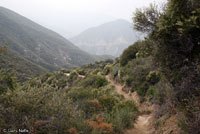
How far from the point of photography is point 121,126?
5262mm

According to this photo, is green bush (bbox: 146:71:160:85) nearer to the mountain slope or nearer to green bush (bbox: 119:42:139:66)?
green bush (bbox: 119:42:139:66)

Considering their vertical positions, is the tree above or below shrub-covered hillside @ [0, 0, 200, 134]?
above

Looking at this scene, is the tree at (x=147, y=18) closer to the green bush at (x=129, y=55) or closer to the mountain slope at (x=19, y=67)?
the green bush at (x=129, y=55)

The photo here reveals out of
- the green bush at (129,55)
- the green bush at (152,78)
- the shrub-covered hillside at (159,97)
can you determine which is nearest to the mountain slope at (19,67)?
the green bush at (129,55)

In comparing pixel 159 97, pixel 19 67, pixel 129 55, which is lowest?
pixel 19 67

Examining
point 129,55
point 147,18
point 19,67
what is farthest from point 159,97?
point 19,67

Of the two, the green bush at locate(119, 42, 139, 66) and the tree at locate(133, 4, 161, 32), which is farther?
the green bush at locate(119, 42, 139, 66)

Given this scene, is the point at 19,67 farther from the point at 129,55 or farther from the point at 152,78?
the point at 152,78

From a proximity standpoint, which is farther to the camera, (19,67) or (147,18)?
(19,67)

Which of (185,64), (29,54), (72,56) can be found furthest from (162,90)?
(72,56)

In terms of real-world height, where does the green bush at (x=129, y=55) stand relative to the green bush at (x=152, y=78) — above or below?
above

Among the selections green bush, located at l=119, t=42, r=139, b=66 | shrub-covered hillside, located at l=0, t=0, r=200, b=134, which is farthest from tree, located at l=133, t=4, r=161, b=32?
green bush, located at l=119, t=42, r=139, b=66

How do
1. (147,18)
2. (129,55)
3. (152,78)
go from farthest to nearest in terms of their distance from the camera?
(129,55), (152,78), (147,18)

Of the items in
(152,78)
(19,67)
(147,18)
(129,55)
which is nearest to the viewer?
(147,18)
